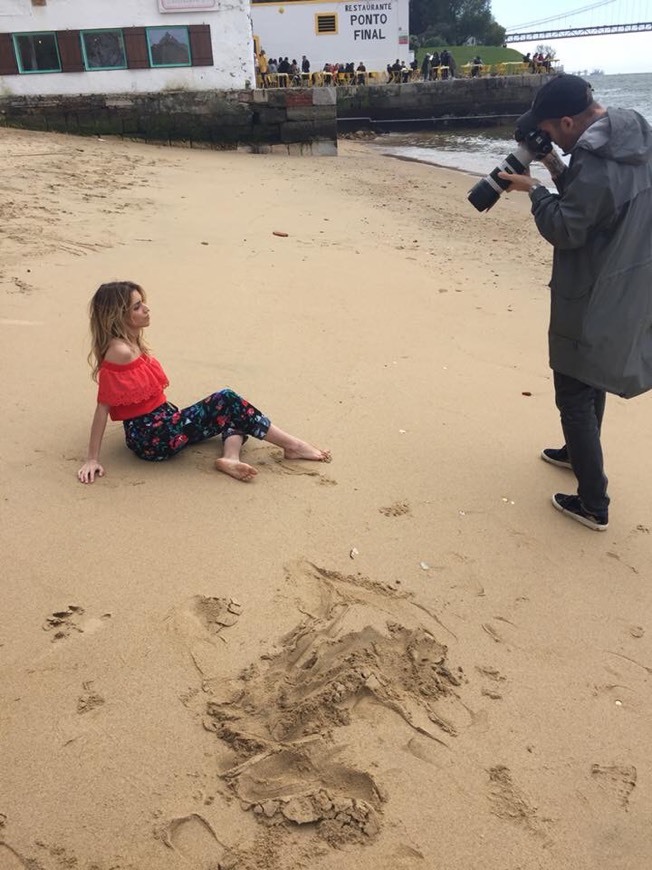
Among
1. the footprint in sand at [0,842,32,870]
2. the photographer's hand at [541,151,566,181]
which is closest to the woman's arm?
the footprint in sand at [0,842,32,870]

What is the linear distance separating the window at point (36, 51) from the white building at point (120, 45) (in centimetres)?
2

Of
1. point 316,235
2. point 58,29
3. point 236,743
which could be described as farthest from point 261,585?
point 58,29

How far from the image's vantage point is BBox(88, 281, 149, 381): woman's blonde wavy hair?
296 centimetres

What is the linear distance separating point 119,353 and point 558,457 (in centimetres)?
214

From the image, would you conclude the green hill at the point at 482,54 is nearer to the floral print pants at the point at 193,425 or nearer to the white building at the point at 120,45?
the white building at the point at 120,45

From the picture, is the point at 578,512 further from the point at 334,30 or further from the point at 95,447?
the point at 334,30

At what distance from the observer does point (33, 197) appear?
7582 mm

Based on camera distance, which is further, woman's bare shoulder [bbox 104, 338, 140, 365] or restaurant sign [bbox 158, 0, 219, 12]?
restaurant sign [bbox 158, 0, 219, 12]

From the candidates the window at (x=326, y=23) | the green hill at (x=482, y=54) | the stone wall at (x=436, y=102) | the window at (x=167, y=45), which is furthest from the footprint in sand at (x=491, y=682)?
the green hill at (x=482, y=54)

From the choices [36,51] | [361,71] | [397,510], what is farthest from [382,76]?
[397,510]

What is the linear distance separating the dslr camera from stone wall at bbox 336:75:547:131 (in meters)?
27.1

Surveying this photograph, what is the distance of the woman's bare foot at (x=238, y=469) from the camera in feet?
10.1

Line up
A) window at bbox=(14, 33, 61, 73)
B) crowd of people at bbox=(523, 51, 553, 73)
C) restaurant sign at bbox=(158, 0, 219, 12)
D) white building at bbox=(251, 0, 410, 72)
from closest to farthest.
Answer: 1. restaurant sign at bbox=(158, 0, 219, 12)
2. window at bbox=(14, 33, 61, 73)
3. white building at bbox=(251, 0, 410, 72)
4. crowd of people at bbox=(523, 51, 553, 73)

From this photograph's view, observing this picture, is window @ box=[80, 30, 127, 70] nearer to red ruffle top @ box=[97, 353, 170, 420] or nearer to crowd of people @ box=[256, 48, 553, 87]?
crowd of people @ box=[256, 48, 553, 87]
